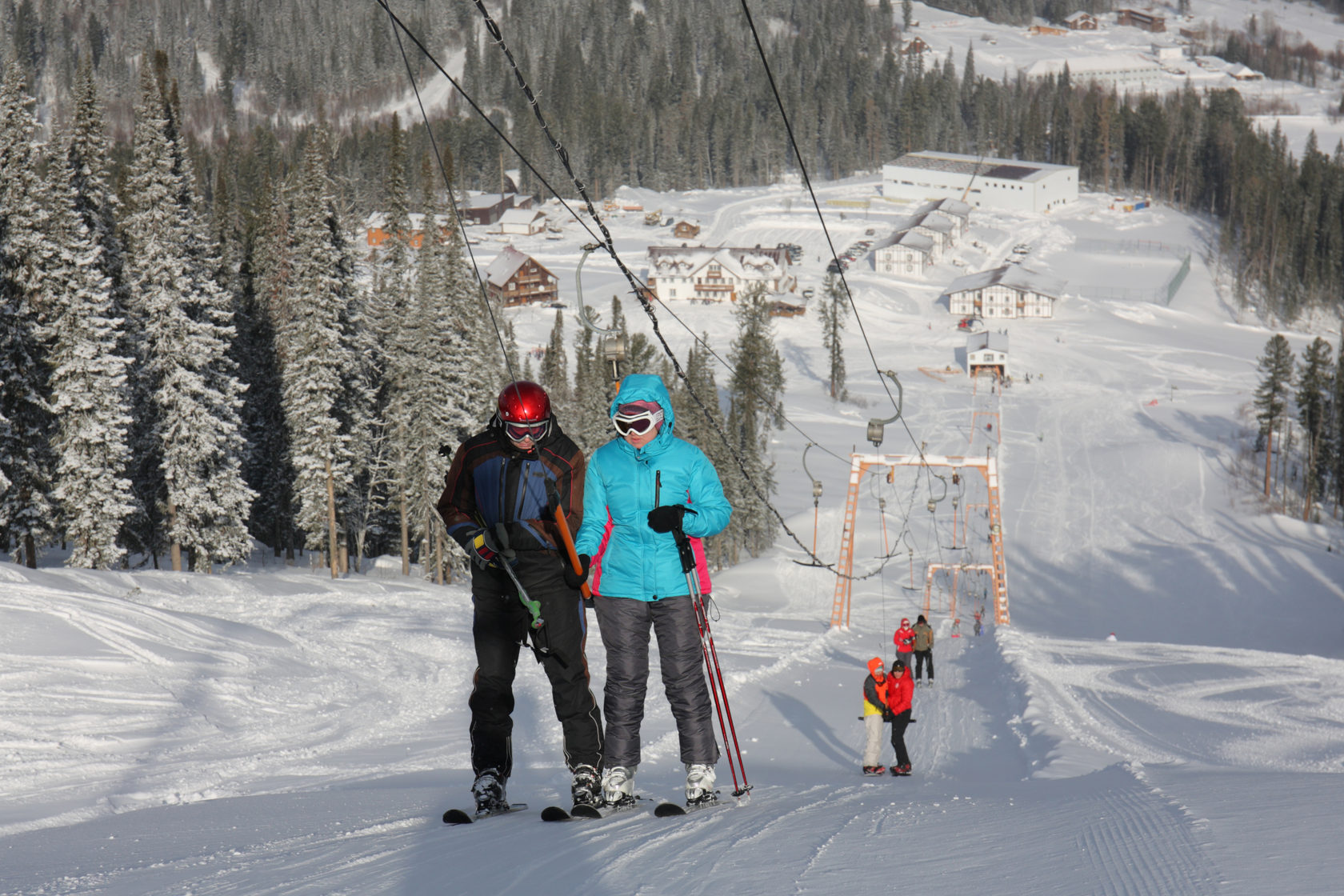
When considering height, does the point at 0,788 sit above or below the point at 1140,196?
below

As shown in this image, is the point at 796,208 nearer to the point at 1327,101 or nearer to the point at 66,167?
the point at 66,167

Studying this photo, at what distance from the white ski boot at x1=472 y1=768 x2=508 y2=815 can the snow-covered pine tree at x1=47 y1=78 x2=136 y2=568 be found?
23.9 meters

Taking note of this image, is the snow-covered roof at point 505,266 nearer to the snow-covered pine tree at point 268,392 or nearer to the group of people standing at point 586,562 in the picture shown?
the snow-covered pine tree at point 268,392

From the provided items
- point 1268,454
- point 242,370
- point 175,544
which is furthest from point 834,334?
point 175,544

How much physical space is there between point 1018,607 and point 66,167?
35368 mm

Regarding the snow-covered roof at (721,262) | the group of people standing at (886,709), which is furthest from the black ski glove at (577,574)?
the snow-covered roof at (721,262)

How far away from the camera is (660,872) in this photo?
4.50 metres

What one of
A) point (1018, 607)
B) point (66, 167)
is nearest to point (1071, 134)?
point (1018, 607)

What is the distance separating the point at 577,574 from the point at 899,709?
245 inches

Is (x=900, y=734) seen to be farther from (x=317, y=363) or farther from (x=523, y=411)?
(x=317, y=363)

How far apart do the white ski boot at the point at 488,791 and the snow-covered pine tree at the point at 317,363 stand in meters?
26.8

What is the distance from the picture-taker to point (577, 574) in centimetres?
563

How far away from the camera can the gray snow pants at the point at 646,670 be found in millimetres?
5785

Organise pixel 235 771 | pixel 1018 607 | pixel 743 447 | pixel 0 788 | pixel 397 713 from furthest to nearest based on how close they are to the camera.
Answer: pixel 743 447 → pixel 1018 607 → pixel 397 713 → pixel 235 771 → pixel 0 788
